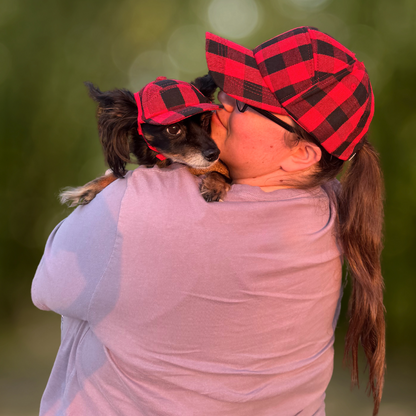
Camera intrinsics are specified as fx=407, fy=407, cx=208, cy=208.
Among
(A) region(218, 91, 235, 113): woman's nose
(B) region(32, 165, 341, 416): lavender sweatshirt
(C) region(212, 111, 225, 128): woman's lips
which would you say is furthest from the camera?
(C) region(212, 111, 225, 128): woman's lips

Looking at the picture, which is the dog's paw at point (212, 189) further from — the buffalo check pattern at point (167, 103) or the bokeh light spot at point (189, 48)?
the bokeh light spot at point (189, 48)

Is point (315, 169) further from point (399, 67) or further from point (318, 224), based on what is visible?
point (399, 67)

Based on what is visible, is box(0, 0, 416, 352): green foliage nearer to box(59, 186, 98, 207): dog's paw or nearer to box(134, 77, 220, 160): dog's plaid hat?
box(59, 186, 98, 207): dog's paw

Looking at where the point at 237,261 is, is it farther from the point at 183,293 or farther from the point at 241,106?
the point at 241,106

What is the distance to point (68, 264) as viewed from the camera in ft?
3.64

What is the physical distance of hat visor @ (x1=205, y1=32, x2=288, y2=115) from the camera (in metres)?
1.19

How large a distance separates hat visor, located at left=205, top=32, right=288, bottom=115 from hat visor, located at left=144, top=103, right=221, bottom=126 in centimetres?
14

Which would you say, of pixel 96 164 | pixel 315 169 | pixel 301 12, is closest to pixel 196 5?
pixel 301 12

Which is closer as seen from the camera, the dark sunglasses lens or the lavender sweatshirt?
the lavender sweatshirt

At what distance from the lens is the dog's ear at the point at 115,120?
1626 millimetres

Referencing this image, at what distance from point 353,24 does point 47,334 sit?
3827mm

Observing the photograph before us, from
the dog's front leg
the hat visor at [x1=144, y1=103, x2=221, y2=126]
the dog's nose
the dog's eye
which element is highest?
the hat visor at [x1=144, y1=103, x2=221, y2=126]

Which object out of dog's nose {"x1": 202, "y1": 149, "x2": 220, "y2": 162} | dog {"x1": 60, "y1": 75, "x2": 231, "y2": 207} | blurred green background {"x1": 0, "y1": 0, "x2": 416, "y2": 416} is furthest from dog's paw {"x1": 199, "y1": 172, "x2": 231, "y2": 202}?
blurred green background {"x1": 0, "y1": 0, "x2": 416, "y2": 416}

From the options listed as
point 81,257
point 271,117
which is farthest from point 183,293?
point 271,117
